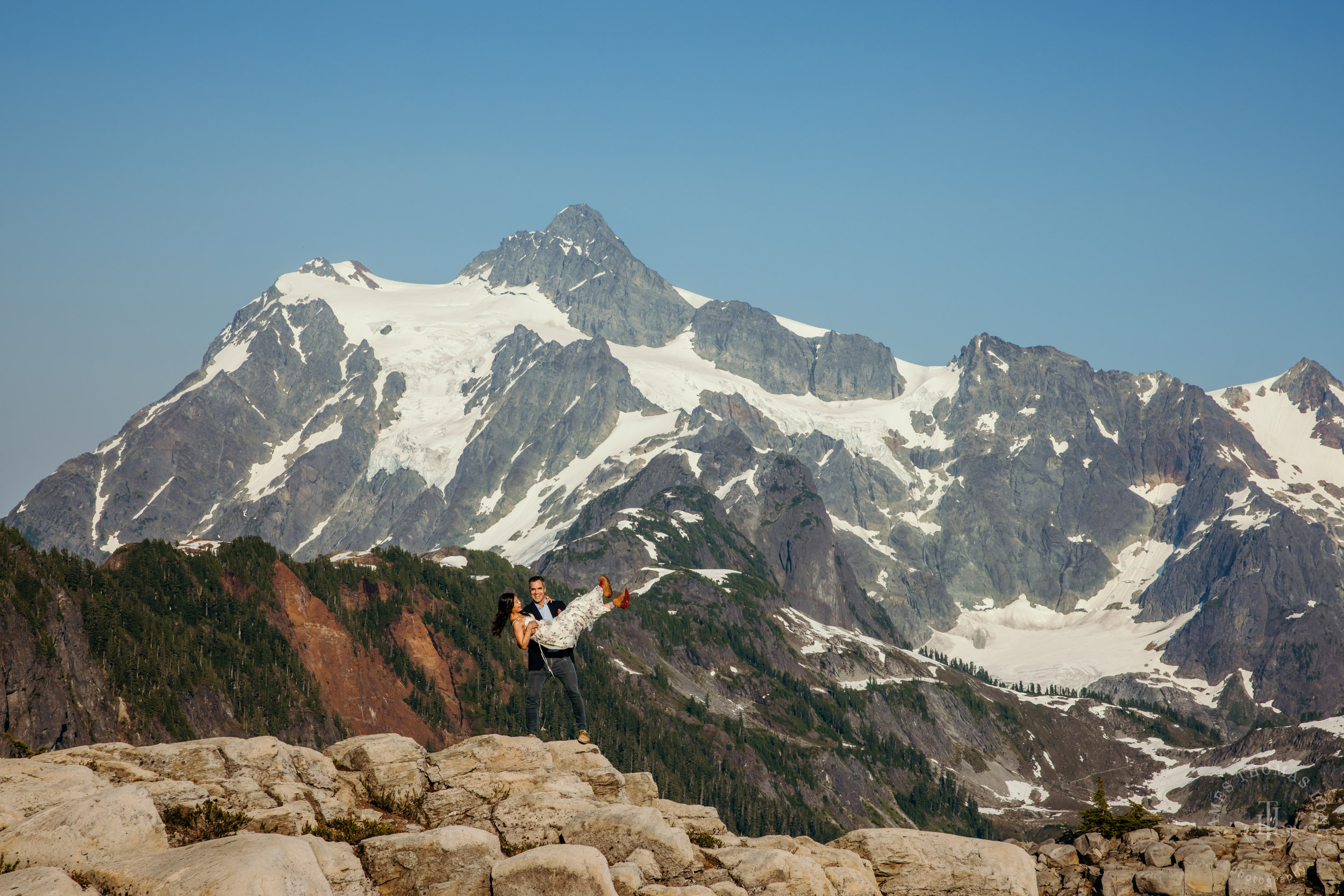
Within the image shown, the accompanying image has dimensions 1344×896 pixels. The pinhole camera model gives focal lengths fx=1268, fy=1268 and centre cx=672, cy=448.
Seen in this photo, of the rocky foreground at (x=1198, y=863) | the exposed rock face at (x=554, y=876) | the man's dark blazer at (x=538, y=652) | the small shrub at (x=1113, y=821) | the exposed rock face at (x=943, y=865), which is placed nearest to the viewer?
the exposed rock face at (x=554, y=876)

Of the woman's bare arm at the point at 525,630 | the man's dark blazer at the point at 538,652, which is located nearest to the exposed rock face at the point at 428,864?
the woman's bare arm at the point at 525,630

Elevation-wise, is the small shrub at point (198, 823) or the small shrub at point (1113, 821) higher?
the small shrub at point (198, 823)

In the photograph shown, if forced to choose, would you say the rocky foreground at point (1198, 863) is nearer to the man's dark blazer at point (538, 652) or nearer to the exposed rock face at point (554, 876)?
the man's dark blazer at point (538, 652)

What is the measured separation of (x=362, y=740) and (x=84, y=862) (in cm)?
1406

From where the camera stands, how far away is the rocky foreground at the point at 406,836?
98.2 ft

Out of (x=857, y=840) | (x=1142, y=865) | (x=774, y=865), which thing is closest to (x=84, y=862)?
(x=774, y=865)

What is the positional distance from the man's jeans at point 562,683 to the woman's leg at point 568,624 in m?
0.63

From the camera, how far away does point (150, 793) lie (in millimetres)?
34531

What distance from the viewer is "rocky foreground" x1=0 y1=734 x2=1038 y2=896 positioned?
Answer: 1178 inches

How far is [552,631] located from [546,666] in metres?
1.41

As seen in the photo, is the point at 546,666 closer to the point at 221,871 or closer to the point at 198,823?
the point at 198,823

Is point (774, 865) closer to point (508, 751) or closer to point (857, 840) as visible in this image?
point (857, 840)

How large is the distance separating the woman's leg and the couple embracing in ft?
0.06

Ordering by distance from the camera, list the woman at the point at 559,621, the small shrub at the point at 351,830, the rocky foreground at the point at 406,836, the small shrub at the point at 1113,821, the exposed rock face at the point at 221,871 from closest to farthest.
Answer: the exposed rock face at the point at 221,871, the rocky foreground at the point at 406,836, the small shrub at the point at 351,830, the woman at the point at 559,621, the small shrub at the point at 1113,821
